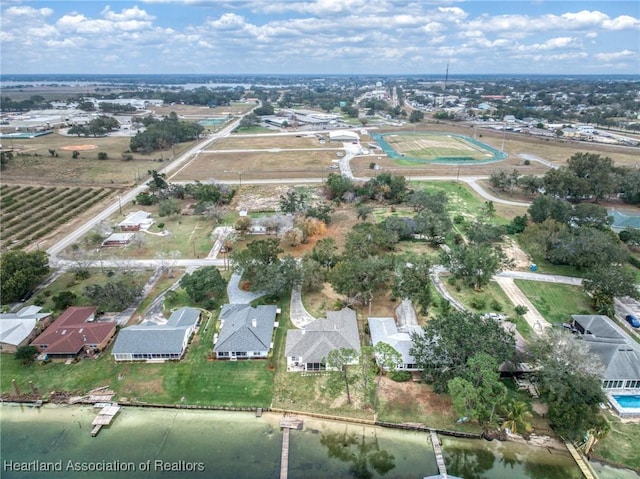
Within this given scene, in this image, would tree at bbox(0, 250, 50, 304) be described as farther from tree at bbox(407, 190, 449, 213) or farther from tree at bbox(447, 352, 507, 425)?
Result: tree at bbox(407, 190, 449, 213)

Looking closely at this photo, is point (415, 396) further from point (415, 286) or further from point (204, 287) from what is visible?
point (204, 287)

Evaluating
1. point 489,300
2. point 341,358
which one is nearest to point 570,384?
point 341,358

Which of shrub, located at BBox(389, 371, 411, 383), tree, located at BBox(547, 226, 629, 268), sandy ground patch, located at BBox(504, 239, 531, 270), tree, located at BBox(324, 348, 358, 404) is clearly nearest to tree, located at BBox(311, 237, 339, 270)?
tree, located at BBox(324, 348, 358, 404)

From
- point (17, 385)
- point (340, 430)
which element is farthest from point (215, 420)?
point (17, 385)

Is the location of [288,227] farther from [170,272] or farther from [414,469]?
[414,469]

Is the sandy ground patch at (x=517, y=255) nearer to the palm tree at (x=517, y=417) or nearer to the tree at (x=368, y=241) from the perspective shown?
the tree at (x=368, y=241)
